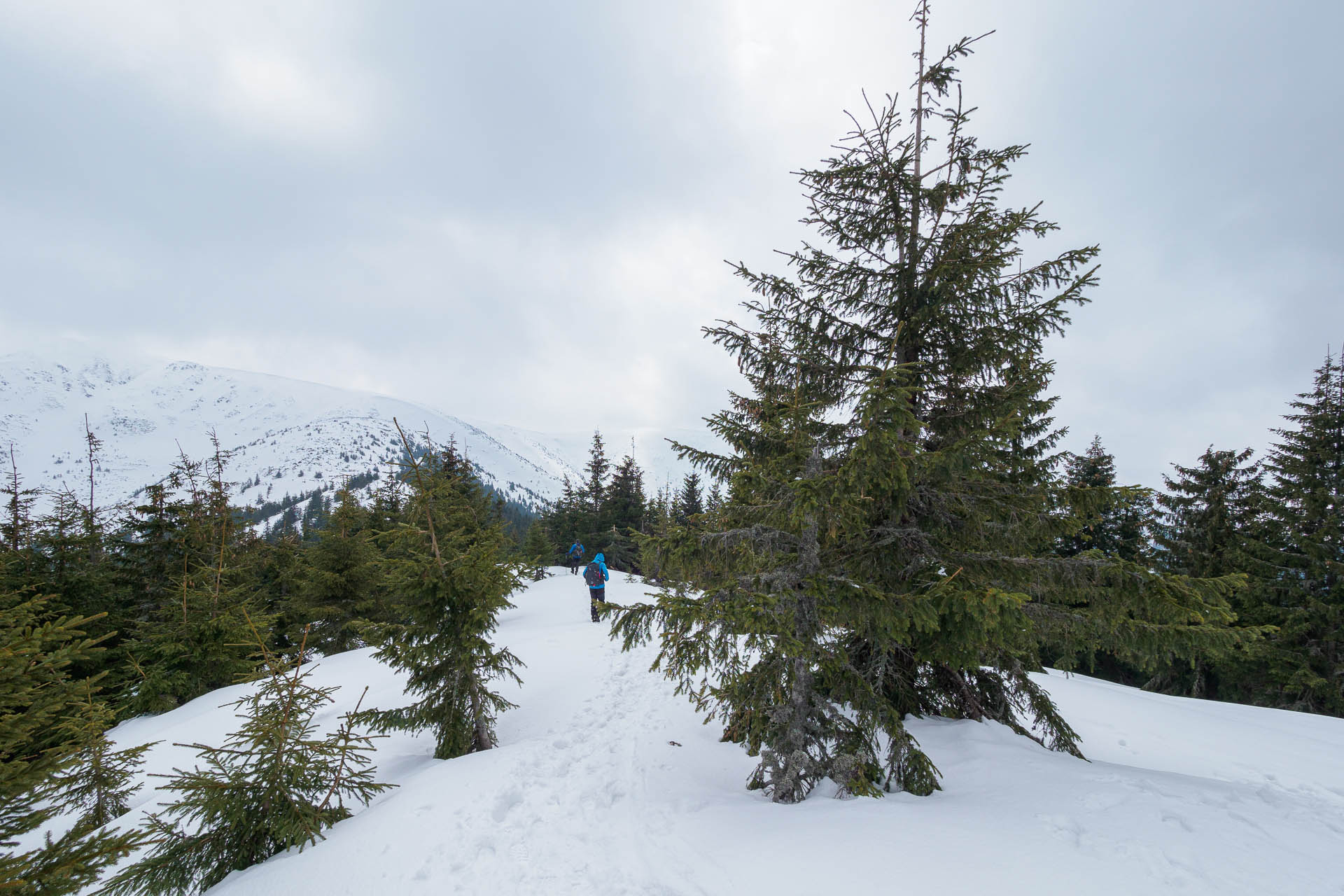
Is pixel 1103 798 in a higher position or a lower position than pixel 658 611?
lower

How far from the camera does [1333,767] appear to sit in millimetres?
7387

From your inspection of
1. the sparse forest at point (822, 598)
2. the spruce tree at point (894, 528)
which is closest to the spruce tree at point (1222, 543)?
the sparse forest at point (822, 598)

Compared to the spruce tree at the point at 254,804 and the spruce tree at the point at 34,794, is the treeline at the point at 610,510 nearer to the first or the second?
the spruce tree at the point at 254,804

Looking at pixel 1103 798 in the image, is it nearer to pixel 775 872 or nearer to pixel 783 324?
pixel 775 872

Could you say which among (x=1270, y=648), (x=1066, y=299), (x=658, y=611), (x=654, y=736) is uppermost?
(x=1066, y=299)

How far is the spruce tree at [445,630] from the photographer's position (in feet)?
21.2

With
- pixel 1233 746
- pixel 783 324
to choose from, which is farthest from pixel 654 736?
pixel 1233 746

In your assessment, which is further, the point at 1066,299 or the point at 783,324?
the point at 783,324

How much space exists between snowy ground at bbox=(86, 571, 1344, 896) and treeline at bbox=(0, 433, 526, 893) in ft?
2.06

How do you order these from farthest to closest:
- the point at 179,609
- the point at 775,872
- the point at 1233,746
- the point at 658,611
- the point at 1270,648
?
the point at 1270,648 < the point at 179,609 < the point at 1233,746 < the point at 658,611 < the point at 775,872

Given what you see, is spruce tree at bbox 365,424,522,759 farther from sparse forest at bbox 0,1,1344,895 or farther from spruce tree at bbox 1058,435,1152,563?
spruce tree at bbox 1058,435,1152,563

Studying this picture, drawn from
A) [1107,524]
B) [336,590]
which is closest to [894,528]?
[336,590]

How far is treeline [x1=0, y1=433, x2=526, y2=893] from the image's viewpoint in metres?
3.56

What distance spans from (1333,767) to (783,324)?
1095 cm
